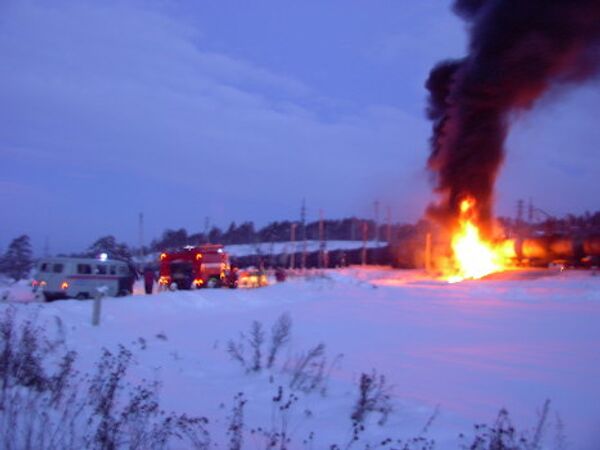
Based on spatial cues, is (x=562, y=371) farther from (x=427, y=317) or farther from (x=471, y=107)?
(x=471, y=107)

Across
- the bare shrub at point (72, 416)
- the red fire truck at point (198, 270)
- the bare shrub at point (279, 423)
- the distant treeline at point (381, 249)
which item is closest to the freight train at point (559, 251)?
the distant treeline at point (381, 249)

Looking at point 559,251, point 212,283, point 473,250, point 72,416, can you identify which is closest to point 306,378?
point 72,416

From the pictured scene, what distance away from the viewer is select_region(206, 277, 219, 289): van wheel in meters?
34.6

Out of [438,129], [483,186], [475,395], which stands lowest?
Result: [475,395]

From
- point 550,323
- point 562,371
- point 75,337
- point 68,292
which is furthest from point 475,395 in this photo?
point 68,292

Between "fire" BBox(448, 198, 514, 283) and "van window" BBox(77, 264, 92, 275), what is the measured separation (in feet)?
72.1

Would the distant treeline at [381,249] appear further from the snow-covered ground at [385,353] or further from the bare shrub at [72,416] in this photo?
the bare shrub at [72,416]

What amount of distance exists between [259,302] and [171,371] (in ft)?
45.6

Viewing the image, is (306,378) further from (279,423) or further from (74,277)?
(74,277)

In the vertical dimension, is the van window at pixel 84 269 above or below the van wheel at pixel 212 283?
above

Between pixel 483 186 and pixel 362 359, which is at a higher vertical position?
pixel 483 186

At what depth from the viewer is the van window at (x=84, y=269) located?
28188mm

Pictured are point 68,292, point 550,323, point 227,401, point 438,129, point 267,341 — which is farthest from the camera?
point 438,129

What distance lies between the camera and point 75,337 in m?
12.4
